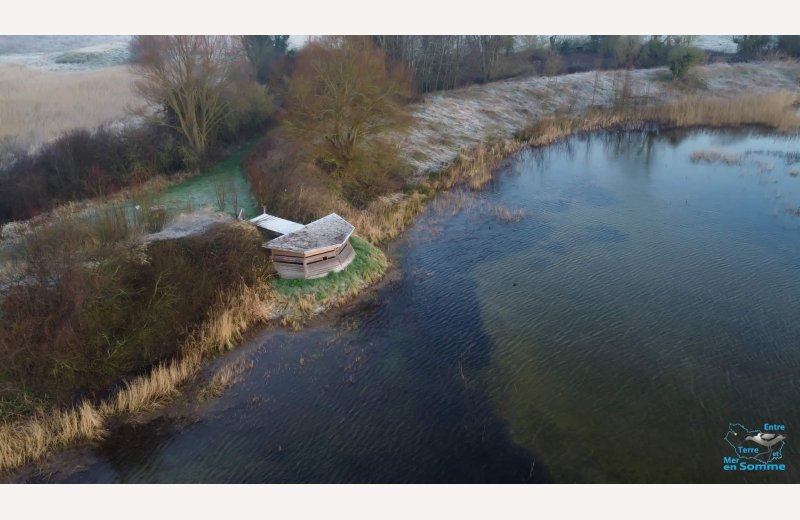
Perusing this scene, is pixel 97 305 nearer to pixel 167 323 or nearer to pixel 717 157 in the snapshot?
pixel 167 323

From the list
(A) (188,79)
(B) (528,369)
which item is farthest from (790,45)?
(B) (528,369)

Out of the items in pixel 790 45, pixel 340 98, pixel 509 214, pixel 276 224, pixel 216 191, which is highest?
pixel 790 45

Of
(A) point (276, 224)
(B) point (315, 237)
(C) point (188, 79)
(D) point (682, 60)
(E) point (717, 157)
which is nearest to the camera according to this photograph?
(B) point (315, 237)

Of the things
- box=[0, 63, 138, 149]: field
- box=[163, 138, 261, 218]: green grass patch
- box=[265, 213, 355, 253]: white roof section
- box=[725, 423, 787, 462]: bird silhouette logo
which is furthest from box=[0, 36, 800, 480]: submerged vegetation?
box=[725, 423, 787, 462]: bird silhouette logo

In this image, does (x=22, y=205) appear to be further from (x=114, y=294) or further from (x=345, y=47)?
(x=345, y=47)

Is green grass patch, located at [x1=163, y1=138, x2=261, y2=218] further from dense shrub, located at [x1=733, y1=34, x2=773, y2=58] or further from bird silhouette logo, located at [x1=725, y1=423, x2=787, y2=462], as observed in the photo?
dense shrub, located at [x1=733, y1=34, x2=773, y2=58]

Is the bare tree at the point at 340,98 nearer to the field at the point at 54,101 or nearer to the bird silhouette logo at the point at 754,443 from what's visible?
the field at the point at 54,101

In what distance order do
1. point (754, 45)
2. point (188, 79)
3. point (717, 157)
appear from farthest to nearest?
point (754, 45)
point (717, 157)
point (188, 79)
